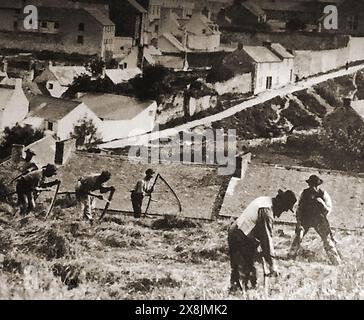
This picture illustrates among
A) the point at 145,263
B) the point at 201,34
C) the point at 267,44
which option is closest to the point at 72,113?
the point at 201,34

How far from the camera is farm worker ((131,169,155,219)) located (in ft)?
23.4

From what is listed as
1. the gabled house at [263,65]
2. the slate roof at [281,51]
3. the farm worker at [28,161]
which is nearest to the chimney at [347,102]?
the gabled house at [263,65]

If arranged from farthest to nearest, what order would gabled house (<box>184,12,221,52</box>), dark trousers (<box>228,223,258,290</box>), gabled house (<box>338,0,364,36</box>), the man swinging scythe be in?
gabled house (<box>184,12,221,52</box>) → gabled house (<box>338,0,364,36</box>) → the man swinging scythe → dark trousers (<box>228,223,258,290</box>)

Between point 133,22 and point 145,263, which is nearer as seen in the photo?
point 145,263

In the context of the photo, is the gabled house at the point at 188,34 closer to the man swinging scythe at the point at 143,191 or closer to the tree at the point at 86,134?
the tree at the point at 86,134

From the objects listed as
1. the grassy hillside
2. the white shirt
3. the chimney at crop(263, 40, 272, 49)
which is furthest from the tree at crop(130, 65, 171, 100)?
the white shirt

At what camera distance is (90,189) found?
716 cm

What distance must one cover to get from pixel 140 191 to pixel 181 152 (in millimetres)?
565

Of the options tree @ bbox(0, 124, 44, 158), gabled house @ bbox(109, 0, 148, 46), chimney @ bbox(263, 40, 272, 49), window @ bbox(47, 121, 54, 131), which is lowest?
tree @ bbox(0, 124, 44, 158)

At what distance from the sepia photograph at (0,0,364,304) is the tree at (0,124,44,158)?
2 centimetres

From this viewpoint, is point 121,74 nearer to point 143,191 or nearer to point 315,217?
point 143,191

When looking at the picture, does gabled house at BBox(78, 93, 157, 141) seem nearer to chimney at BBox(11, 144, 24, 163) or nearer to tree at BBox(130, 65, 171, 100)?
tree at BBox(130, 65, 171, 100)

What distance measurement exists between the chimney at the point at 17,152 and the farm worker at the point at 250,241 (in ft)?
7.23
